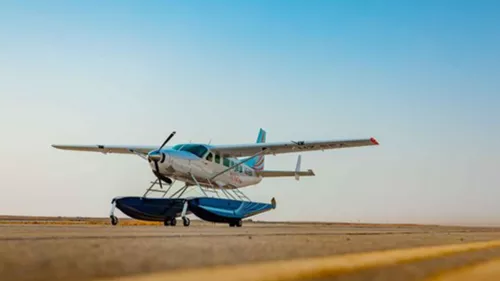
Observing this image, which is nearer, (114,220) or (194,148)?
(114,220)

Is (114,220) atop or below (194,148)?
below

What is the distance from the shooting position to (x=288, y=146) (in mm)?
24328

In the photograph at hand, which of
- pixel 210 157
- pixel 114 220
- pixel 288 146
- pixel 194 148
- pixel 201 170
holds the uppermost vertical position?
pixel 288 146

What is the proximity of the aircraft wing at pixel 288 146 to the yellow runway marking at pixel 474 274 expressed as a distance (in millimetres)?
20049

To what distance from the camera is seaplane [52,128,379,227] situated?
2030 centimetres

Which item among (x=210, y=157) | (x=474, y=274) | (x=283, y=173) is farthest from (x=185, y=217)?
(x=474, y=274)

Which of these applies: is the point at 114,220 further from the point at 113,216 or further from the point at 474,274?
the point at 474,274

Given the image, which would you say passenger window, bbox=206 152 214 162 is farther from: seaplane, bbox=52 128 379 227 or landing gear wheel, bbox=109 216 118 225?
landing gear wheel, bbox=109 216 118 225

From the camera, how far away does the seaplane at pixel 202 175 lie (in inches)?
799

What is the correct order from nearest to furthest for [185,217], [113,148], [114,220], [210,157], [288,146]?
[185,217]
[114,220]
[210,157]
[288,146]
[113,148]

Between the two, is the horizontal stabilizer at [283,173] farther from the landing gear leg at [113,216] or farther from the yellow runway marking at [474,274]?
the yellow runway marking at [474,274]

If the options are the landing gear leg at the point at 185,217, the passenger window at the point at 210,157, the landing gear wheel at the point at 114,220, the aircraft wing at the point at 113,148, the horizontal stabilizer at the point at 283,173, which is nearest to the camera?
the landing gear leg at the point at 185,217

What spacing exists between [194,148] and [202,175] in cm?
115

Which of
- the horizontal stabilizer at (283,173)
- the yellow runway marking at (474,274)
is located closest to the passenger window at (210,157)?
the horizontal stabilizer at (283,173)
